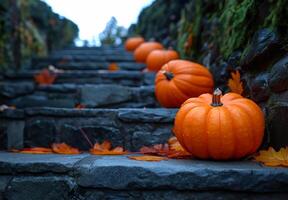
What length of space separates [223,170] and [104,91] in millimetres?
2166

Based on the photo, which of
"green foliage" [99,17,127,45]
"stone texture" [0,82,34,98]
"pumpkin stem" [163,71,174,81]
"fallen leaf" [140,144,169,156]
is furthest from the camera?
"green foliage" [99,17,127,45]

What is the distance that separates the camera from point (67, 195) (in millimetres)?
1926

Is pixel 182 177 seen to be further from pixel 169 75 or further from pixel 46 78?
pixel 46 78

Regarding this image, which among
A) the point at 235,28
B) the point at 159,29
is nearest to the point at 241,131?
the point at 235,28

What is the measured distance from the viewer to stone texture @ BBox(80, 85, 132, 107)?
3791 millimetres

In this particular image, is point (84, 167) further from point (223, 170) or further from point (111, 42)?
point (111, 42)

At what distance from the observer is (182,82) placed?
3.10 metres

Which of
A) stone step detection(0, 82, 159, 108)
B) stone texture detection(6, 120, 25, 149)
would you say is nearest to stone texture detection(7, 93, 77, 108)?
stone step detection(0, 82, 159, 108)

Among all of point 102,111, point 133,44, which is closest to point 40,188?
point 102,111

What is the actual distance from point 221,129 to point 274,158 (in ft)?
0.93

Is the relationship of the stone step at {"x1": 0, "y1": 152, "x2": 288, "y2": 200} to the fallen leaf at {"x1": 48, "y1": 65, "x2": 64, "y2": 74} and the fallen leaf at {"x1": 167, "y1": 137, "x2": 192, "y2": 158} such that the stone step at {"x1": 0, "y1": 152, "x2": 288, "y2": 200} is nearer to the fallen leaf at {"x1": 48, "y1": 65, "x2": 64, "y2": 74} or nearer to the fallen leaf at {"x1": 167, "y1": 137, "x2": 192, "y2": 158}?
the fallen leaf at {"x1": 167, "y1": 137, "x2": 192, "y2": 158}

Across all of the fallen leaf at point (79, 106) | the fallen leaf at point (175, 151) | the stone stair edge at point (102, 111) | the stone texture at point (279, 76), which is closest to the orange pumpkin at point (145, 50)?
the fallen leaf at point (79, 106)

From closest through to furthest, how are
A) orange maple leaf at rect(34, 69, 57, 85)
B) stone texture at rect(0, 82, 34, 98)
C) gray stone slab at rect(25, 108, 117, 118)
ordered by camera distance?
gray stone slab at rect(25, 108, 117, 118) → stone texture at rect(0, 82, 34, 98) → orange maple leaf at rect(34, 69, 57, 85)

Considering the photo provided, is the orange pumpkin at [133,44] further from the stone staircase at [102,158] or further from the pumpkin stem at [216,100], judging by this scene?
the pumpkin stem at [216,100]
